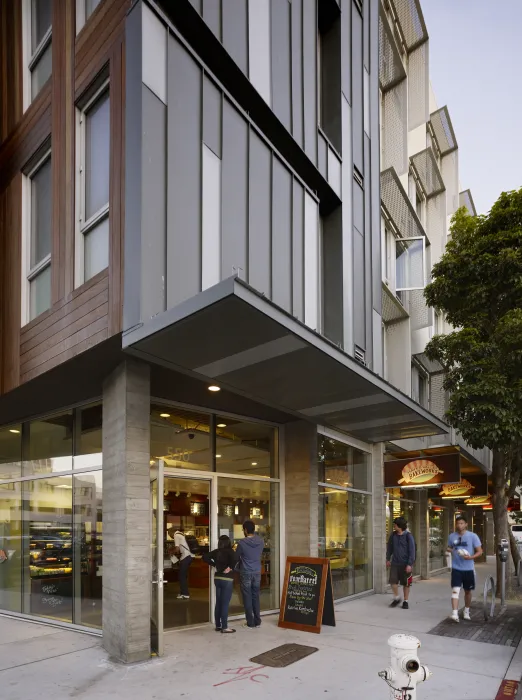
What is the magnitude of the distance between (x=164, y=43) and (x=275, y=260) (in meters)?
3.78

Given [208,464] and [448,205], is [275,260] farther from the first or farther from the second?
[448,205]

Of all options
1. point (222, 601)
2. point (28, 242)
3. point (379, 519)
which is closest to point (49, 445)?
point (28, 242)

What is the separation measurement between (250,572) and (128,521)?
303 cm

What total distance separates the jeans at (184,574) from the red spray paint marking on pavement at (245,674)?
9.53 ft

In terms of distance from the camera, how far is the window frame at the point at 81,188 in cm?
912

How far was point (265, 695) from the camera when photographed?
7176mm

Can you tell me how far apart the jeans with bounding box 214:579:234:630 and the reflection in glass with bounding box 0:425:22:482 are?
5.13 m

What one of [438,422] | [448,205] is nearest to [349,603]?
[438,422]

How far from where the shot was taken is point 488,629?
11117 mm

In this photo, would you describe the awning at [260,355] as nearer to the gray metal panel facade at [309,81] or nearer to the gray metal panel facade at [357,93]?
the gray metal panel facade at [309,81]

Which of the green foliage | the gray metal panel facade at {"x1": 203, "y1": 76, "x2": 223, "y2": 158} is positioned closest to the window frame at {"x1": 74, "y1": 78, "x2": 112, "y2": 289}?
the gray metal panel facade at {"x1": 203, "y1": 76, "x2": 223, "y2": 158}

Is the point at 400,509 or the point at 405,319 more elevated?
the point at 405,319

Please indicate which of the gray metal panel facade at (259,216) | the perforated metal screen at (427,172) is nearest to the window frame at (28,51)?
the gray metal panel facade at (259,216)

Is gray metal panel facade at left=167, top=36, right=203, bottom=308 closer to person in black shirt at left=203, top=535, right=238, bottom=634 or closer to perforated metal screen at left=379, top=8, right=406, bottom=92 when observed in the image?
person in black shirt at left=203, top=535, right=238, bottom=634
